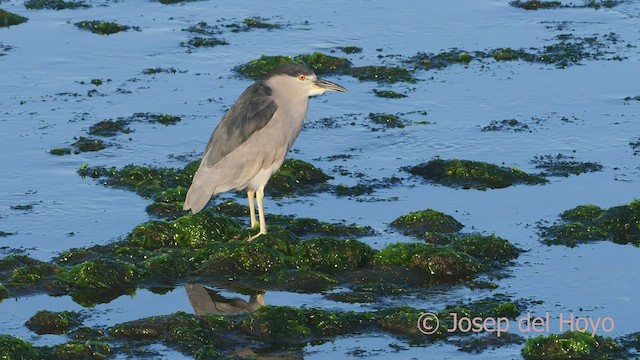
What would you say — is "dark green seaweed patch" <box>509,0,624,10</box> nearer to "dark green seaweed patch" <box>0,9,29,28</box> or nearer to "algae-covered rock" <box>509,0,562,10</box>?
"algae-covered rock" <box>509,0,562,10</box>

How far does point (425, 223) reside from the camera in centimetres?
1129

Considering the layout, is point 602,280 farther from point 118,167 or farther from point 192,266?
point 118,167

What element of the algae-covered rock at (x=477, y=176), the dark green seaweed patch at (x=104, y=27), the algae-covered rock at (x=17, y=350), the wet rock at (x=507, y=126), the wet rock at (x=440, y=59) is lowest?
the algae-covered rock at (x=17, y=350)

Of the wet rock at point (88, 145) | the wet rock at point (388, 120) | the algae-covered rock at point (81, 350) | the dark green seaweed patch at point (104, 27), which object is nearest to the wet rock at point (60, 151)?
the wet rock at point (88, 145)

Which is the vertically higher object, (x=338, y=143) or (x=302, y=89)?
(x=302, y=89)

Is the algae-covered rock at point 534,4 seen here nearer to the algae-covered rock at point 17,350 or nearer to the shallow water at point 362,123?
the shallow water at point 362,123

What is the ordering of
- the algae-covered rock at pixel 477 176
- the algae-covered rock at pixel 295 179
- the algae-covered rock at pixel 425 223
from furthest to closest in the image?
the algae-covered rock at pixel 477 176, the algae-covered rock at pixel 295 179, the algae-covered rock at pixel 425 223

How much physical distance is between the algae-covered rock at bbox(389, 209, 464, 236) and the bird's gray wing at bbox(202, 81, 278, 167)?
1.39m

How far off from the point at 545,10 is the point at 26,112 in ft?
25.5

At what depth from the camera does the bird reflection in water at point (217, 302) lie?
32.0ft

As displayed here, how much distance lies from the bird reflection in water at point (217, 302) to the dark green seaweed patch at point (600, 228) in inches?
100

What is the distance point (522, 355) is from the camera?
29.0 feet

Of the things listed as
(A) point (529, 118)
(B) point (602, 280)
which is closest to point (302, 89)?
(B) point (602, 280)

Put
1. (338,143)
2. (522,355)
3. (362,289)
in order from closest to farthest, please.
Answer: (522,355)
(362,289)
(338,143)
